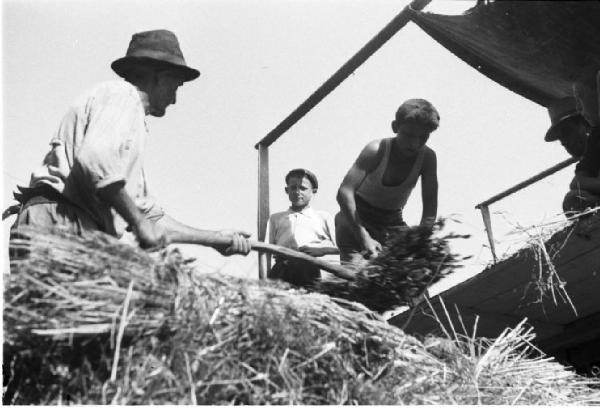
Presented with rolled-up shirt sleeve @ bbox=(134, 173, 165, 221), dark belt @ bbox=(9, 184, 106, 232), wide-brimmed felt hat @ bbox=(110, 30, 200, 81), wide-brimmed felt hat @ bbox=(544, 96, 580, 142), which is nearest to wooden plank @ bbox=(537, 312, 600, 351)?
wide-brimmed felt hat @ bbox=(544, 96, 580, 142)

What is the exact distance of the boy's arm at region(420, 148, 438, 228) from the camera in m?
6.43

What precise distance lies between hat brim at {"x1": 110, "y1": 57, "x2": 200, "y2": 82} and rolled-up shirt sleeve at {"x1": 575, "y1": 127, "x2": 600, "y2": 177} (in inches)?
104

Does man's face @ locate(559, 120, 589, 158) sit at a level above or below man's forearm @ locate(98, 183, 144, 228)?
above

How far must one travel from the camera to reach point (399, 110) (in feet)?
20.4

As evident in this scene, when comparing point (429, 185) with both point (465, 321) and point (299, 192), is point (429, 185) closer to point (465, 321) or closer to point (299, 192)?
point (465, 321)

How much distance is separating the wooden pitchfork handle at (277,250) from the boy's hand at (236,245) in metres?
0.02

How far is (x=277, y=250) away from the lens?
15.2ft

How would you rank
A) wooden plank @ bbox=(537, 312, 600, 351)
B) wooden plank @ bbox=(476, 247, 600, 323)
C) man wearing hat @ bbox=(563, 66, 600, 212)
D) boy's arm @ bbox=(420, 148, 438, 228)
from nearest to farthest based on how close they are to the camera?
wooden plank @ bbox=(476, 247, 600, 323)
man wearing hat @ bbox=(563, 66, 600, 212)
wooden plank @ bbox=(537, 312, 600, 351)
boy's arm @ bbox=(420, 148, 438, 228)

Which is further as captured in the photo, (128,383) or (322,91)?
(322,91)

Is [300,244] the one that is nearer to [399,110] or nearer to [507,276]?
[399,110]

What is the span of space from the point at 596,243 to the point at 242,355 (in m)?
2.78

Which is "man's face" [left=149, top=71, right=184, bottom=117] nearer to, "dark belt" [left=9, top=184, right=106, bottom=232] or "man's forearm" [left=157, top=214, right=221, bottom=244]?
"man's forearm" [left=157, top=214, right=221, bottom=244]

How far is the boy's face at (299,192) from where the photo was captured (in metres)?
7.21

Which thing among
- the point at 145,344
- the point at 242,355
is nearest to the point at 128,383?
the point at 145,344
